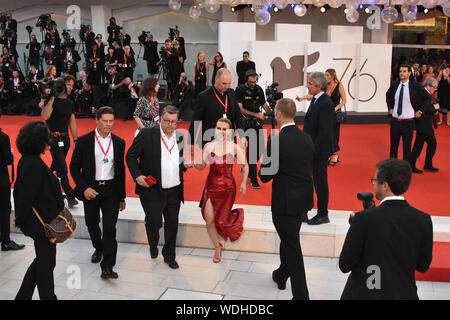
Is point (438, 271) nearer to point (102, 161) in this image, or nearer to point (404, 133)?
point (102, 161)

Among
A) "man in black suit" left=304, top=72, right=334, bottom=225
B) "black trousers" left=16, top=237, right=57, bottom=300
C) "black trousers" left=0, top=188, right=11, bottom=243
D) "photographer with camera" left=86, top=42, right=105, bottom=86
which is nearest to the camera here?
"black trousers" left=16, top=237, right=57, bottom=300

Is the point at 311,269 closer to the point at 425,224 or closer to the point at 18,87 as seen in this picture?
the point at 425,224

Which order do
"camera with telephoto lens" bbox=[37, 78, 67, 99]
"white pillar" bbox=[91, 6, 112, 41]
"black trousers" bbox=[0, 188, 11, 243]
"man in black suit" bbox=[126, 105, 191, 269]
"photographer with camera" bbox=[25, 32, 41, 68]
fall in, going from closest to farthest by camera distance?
"man in black suit" bbox=[126, 105, 191, 269] < "black trousers" bbox=[0, 188, 11, 243] < "camera with telephoto lens" bbox=[37, 78, 67, 99] < "photographer with camera" bbox=[25, 32, 41, 68] < "white pillar" bbox=[91, 6, 112, 41]

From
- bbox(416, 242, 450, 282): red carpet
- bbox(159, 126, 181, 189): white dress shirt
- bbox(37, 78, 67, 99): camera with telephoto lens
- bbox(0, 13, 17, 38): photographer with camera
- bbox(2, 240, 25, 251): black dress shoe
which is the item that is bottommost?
bbox(416, 242, 450, 282): red carpet

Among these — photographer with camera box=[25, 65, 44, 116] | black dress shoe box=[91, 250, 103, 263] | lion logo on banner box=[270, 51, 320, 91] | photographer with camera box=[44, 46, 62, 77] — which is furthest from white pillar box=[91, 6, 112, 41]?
black dress shoe box=[91, 250, 103, 263]

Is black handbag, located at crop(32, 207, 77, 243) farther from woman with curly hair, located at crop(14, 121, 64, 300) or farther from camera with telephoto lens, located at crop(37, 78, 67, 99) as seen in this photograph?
camera with telephoto lens, located at crop(37, 78, 67, 99)

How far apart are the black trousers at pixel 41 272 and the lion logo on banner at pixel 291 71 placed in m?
9.33

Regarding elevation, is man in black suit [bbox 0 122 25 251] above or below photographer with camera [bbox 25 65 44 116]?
below

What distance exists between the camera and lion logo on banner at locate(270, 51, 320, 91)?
1177cm

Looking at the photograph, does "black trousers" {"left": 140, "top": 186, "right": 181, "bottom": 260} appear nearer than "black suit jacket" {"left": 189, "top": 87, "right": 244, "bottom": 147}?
Yes

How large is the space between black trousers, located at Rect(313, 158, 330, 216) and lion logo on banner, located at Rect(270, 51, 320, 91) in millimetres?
7552

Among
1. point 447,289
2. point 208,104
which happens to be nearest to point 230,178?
point 208,104

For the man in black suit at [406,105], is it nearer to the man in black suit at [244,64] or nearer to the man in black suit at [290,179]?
the man in black suit at [290,179]

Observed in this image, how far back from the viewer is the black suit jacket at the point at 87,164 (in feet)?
12.7
